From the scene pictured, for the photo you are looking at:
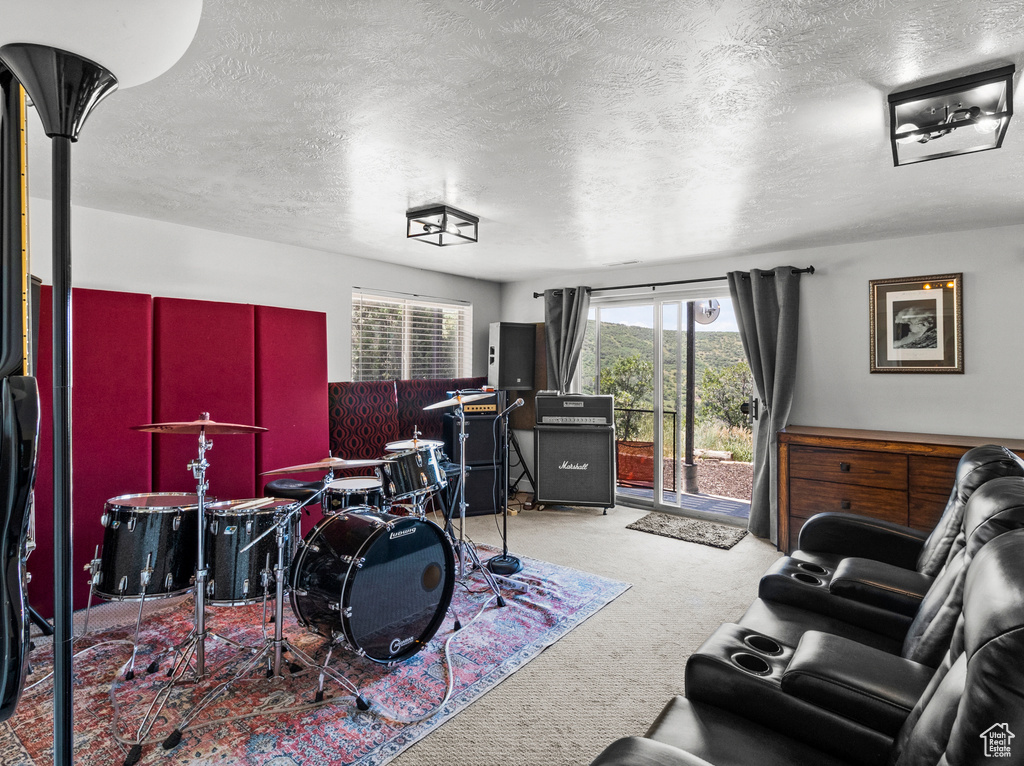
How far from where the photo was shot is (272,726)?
2.12 m

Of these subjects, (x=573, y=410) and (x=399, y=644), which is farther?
(x=573, y=410)

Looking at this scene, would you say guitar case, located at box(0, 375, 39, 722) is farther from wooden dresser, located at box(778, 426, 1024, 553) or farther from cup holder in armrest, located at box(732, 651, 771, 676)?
wooden dresser, located at box(778, 426, 1024, 553)

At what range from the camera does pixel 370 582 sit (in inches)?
91.2

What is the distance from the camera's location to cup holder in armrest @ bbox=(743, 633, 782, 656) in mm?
1681

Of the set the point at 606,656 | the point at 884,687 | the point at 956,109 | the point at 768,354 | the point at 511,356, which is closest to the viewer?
the point at 884,687

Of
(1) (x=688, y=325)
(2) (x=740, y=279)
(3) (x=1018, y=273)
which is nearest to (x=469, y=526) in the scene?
(1) (x=688, y=325)

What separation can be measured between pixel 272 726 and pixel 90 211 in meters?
3.09

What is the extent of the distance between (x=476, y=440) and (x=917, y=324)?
362cm

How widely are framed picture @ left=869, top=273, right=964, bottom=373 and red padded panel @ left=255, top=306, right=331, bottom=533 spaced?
420 centimetres

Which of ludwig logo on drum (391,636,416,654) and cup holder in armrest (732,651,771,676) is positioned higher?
cup holder in armrest (732,651,771,676)

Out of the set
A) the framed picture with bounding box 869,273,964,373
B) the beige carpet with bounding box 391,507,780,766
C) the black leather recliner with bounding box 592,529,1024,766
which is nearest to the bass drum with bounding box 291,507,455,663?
the beige carpet with bounding box 391,507,780,766

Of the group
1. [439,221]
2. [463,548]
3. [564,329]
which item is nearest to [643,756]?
[463,548]

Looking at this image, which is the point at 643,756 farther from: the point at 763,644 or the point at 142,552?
the point at 142,552

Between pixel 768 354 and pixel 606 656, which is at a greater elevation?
pixel 768 354
